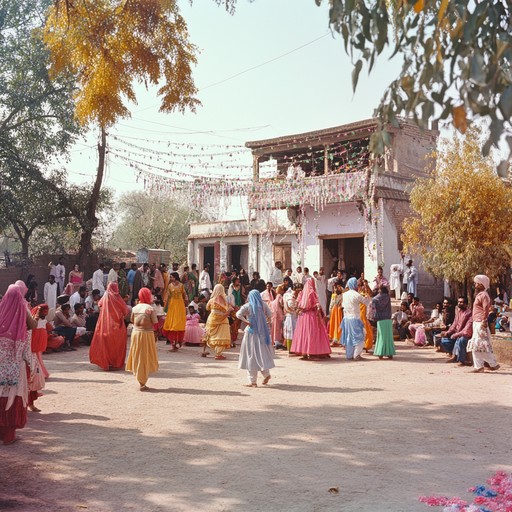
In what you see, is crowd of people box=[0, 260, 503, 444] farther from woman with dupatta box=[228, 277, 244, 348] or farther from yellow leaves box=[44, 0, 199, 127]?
yellow leaves box=[44, 0, 199, 127]

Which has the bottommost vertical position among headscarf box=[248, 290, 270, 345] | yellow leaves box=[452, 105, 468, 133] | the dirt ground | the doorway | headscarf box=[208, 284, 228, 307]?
the dirt ground

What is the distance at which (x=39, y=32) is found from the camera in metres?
9.20

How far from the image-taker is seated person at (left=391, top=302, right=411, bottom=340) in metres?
16.0

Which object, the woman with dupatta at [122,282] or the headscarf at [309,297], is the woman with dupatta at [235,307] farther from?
the woman with dupatta at [122,282]

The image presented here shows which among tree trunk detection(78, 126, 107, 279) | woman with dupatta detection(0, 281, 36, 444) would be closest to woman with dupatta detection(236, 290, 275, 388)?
woman with dupatta detection(0, 281, 36, 444)

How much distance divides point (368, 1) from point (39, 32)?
7.31 m

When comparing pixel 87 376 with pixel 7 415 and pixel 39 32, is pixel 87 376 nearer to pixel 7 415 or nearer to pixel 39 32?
pixel 7 415

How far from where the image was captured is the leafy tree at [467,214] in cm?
1484

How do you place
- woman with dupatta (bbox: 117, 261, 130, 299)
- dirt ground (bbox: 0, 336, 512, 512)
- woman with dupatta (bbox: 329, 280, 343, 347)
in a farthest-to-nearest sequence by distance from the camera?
woman with dupatta (bbox: 117, 261, 130, 299) → woman with dupatta (bbox: 329, 280, 343, 347) → dirt ground (bbox: 0, 336, 512, 512)

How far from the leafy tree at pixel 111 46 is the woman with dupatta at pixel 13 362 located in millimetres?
3527

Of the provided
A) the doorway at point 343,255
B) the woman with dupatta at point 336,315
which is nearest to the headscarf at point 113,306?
the woman with dupatta at point 336,315

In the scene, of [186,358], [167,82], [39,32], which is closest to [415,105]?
[167,82]

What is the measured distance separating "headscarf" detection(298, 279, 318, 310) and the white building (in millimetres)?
8047

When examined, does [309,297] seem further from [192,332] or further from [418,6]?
[418,6]
